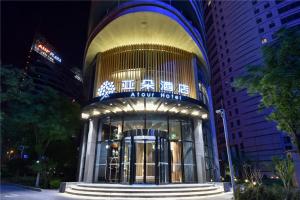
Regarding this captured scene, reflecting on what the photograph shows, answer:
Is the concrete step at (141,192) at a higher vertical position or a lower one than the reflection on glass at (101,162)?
lower

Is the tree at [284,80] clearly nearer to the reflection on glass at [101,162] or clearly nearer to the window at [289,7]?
the reflection on glass at [101,162]

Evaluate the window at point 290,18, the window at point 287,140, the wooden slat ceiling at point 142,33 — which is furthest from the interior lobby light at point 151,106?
the window at point 290,18

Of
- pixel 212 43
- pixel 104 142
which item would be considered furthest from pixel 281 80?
pixel 212 43

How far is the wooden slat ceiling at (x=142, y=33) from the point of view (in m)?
18.5

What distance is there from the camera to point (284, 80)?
29.7 ft

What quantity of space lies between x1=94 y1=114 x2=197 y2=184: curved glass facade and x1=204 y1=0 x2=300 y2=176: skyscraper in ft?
89.9

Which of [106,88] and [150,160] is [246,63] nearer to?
[106,88]

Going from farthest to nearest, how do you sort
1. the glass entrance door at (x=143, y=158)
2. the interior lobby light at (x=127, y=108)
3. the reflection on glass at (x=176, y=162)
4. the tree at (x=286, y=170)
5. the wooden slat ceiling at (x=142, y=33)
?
the wooden slat ceiling at (x=142, y=33) → the interior lobby light at (x=127, y=108) → the reflection on glass at (x=176, y=162) → the glass entrance door at (x=143, y=158) → the tree at (x=286, y=170)

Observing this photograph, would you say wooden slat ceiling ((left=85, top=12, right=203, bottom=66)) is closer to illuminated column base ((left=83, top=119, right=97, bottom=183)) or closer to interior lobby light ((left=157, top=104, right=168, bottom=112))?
interior lobby light ((left=157, top=104, right=168, bottom=112))

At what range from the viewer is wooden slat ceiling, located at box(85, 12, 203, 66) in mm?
18484

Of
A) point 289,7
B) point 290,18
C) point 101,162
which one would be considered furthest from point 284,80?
point 289,7

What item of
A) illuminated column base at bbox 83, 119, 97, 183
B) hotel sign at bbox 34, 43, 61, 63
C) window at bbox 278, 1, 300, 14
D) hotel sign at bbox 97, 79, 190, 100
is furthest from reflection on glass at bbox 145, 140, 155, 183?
hotel sign at bbox 34, 43, 61, 63

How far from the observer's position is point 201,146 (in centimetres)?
1902

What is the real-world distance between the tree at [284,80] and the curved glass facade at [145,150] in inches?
335
